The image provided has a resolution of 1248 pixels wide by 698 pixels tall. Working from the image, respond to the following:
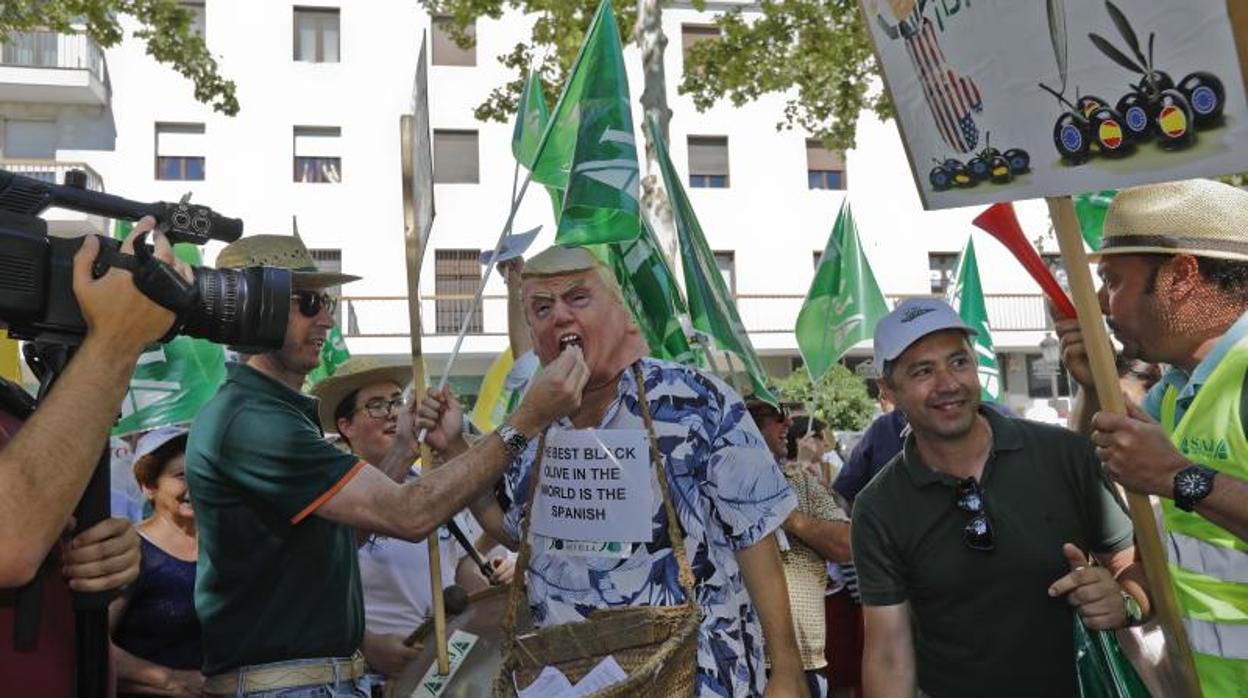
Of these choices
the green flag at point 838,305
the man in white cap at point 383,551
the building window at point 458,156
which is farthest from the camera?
the building window at point 458,156

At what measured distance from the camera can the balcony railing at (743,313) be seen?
85.7ft

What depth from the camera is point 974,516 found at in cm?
320

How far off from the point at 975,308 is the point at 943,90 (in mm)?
5274

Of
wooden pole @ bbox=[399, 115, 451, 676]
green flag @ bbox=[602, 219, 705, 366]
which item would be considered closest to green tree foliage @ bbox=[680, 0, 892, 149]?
green flag @ bbox=[602, 219, 705, 366]

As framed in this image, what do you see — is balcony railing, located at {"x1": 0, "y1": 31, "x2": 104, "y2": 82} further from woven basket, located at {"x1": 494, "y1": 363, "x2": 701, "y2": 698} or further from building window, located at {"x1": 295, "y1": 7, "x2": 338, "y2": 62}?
woven basket, located at {"x1": 494, "y1": 363, "x2": 701, "y2": 698}

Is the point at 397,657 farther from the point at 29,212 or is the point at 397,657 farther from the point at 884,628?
the point at 29,212

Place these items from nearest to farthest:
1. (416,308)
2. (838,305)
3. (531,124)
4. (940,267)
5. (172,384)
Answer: (416,308) → (531,124) → (172,384) → (838,305) → (940,267)

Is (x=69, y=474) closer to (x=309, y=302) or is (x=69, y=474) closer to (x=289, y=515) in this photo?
(x=289, y=515)

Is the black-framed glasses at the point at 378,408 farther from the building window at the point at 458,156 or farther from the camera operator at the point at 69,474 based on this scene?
the building window at the point at 458,156

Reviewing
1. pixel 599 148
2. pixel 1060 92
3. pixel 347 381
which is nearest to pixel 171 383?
pixel 347 381

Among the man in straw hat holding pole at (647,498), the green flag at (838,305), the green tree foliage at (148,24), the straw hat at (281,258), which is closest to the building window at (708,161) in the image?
the green tree foliage at (148,24)

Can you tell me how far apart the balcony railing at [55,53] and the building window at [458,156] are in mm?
7534

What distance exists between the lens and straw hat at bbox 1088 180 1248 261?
2686 millimetres

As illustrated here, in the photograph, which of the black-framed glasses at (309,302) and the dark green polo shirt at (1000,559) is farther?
the black-framed glasses at (309,302)
